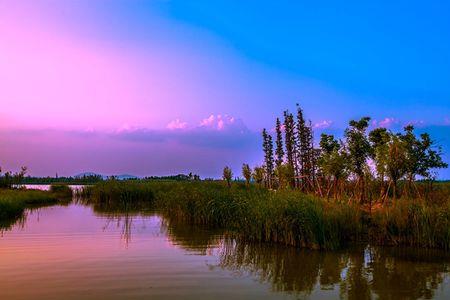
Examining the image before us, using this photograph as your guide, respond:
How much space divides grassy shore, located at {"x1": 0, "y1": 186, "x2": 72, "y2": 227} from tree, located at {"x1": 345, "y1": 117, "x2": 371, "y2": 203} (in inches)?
637

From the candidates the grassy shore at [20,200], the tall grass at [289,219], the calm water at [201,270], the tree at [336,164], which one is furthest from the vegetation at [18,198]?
the tree at [336,164]

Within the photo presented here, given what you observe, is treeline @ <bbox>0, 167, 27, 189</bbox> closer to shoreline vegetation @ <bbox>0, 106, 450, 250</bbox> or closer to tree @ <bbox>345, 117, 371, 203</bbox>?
shoreline vegetation @ <bbox>0, 106, 450, 250</bbox>

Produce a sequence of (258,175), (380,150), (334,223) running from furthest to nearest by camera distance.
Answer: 1. (258,175)
2. (380,150)
3. (334,223)

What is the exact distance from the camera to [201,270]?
10.8 meters

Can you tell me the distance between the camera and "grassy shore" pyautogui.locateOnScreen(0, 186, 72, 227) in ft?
74.8

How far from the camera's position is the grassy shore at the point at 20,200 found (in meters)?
22.8

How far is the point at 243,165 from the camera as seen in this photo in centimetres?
3734

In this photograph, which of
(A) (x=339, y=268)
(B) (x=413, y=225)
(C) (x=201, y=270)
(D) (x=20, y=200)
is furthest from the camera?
(D) (x=20, y=200)

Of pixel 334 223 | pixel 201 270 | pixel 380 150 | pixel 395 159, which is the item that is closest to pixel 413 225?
pixel 334 223

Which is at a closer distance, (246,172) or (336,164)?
(336,164)

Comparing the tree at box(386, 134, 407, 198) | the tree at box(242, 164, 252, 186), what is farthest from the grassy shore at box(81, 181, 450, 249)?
the tree at box(242, 164, 252, 186)

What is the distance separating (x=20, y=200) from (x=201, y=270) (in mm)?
20580

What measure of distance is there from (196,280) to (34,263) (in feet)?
14.9

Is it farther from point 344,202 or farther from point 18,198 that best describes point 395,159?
point 18,198
